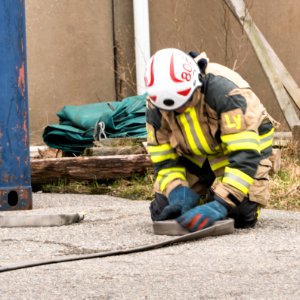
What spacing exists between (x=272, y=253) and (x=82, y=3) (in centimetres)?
605

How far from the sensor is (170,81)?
239 inches

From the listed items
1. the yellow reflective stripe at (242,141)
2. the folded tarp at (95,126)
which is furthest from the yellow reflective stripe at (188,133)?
the folded tarp at (95,126)

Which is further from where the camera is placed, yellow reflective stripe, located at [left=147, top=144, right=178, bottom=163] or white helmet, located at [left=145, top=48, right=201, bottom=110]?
yellow reflective stripe, located at [left=147, top=144, right=178, bottom=163]

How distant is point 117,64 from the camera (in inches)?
439

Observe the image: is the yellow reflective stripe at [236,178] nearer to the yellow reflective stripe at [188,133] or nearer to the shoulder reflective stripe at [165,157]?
the yellow reflective stripe at [188,133]

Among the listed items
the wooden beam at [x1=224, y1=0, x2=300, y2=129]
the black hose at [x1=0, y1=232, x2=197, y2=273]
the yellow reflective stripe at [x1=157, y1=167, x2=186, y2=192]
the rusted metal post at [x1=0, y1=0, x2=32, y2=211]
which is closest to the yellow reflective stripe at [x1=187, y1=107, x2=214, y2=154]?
the yellow reflective stripe at [x1=157, y1=167, x2=186, y2=192]

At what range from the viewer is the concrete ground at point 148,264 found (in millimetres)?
4625

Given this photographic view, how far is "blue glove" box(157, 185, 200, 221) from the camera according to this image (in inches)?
249

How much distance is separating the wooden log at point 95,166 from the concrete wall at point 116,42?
205 cm

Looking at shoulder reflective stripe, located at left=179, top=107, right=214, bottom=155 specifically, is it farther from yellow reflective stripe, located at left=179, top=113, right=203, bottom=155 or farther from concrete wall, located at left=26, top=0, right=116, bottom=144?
concrete wall, located at left=26, top=0, right=116, bottom=144

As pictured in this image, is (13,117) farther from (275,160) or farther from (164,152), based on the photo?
(275,160)

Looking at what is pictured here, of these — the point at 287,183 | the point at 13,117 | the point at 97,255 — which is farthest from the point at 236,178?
the point at 287,183

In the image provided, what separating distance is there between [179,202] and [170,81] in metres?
0.78

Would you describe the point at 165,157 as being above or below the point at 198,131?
below
